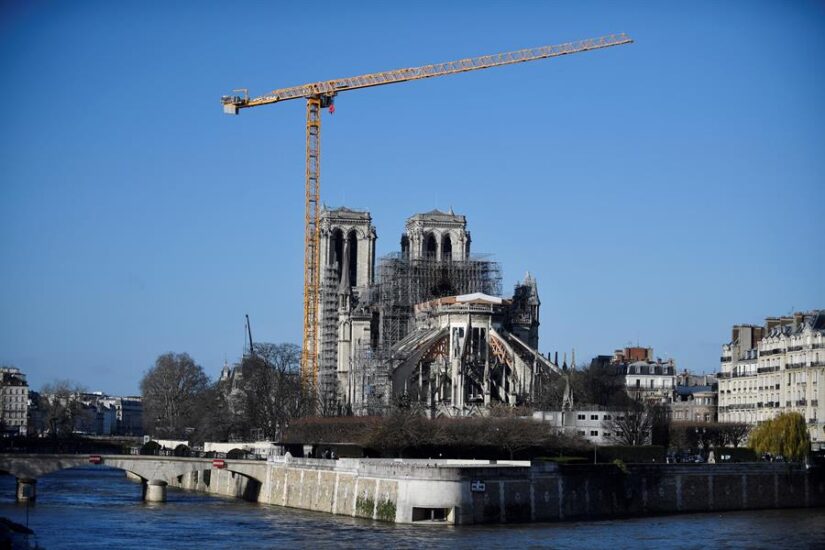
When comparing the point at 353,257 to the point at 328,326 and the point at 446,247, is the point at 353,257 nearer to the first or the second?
the point at 328,326

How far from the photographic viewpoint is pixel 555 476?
206 ft

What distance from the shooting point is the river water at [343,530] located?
2131 inches

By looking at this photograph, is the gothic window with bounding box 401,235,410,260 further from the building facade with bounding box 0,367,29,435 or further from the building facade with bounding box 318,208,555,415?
the building facade with bounding box 0,367,29,435

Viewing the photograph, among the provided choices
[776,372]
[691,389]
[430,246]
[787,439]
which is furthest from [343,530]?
[430,246]

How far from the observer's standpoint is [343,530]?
5834cm

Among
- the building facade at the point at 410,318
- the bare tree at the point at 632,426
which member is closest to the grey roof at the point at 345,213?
the building facade at the point at 410,318

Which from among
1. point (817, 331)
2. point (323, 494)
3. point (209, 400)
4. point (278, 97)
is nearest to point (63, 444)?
point (209, 400)

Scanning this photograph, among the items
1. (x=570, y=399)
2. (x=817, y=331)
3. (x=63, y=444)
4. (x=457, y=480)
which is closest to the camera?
(x=457, y=480)

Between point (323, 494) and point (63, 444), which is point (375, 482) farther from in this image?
point (63, 444)

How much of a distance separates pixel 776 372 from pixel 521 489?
29.6 meters

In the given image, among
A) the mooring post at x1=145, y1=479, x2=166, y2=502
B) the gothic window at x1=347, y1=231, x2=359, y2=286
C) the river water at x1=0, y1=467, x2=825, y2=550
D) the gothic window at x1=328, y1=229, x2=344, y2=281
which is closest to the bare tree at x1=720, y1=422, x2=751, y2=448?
the river water at x1=0, y1=467, x2=825, y2=550

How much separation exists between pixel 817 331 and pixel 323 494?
1130 inches

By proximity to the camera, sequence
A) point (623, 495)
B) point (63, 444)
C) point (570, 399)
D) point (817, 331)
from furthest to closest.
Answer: point (63, 444) → point (570, 399) → point (817, 331) → point (623, 495)

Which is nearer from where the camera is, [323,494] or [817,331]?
[323,494]
